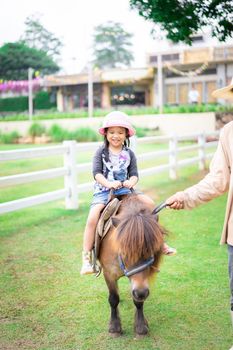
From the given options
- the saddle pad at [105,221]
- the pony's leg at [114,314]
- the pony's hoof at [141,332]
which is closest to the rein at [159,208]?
the saddle pad at [105,221]

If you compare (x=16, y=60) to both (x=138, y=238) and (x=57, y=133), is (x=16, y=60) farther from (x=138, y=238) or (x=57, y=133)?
(x=138, y=238)

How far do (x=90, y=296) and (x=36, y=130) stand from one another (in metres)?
13.8

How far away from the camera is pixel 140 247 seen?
274 centimetres

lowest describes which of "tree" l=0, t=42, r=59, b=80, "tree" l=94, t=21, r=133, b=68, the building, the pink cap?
the pink cap

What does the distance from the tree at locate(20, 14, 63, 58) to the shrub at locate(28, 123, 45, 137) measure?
2.88 meters

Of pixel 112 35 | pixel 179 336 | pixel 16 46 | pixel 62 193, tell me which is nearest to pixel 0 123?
pixel 16 46

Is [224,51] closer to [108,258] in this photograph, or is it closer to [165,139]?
[165,139]

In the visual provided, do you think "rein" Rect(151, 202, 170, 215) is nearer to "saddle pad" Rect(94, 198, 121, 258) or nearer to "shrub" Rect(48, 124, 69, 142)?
"saddle pad" Rect(94, 198, 121, 258)

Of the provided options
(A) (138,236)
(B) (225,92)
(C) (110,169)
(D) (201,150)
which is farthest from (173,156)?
(A) (138,236)

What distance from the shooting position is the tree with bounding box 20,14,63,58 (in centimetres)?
1293

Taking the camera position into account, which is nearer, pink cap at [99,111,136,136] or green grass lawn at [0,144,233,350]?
green grass lawn at [0,144,233,350]

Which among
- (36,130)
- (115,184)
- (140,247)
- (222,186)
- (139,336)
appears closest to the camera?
(140,247)

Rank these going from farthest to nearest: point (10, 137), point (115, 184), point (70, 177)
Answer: point (10, 137)
point (70, 177)
point (115, 184)

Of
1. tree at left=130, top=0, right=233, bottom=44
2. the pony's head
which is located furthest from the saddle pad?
tree at left=130, top=0, right=233, bottom=44
